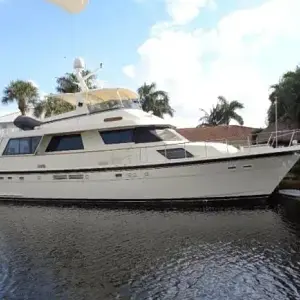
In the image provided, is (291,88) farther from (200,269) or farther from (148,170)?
(200,269)

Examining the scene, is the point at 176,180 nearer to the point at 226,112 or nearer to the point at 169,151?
the point at 169,151

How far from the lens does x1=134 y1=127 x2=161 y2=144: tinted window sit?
1714cm

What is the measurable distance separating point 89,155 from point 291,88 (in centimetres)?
1386

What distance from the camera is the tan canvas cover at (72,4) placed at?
748 centimetres

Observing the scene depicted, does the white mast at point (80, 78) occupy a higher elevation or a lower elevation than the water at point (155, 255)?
higher

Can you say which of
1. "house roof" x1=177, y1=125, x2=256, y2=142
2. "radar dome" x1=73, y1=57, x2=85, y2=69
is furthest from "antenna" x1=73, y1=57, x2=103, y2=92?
"house roof" x1=177, y1=125, x2=256, y2=142

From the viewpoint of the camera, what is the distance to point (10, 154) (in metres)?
19.8

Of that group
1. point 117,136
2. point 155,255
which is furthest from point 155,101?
point 155,255

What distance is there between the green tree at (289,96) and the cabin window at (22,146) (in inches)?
589

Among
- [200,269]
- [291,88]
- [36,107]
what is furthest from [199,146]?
[36,107]

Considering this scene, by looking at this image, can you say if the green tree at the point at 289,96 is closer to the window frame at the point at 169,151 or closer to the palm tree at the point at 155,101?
the window frame at the point at 169,151

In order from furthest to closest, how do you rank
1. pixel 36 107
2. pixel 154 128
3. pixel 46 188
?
pixel 36 107, pixel 46 188, pixel 154 128

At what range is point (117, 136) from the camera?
690 inches

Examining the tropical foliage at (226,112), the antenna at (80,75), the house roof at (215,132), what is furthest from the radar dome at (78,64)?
the tropical foliage at (226,112)
